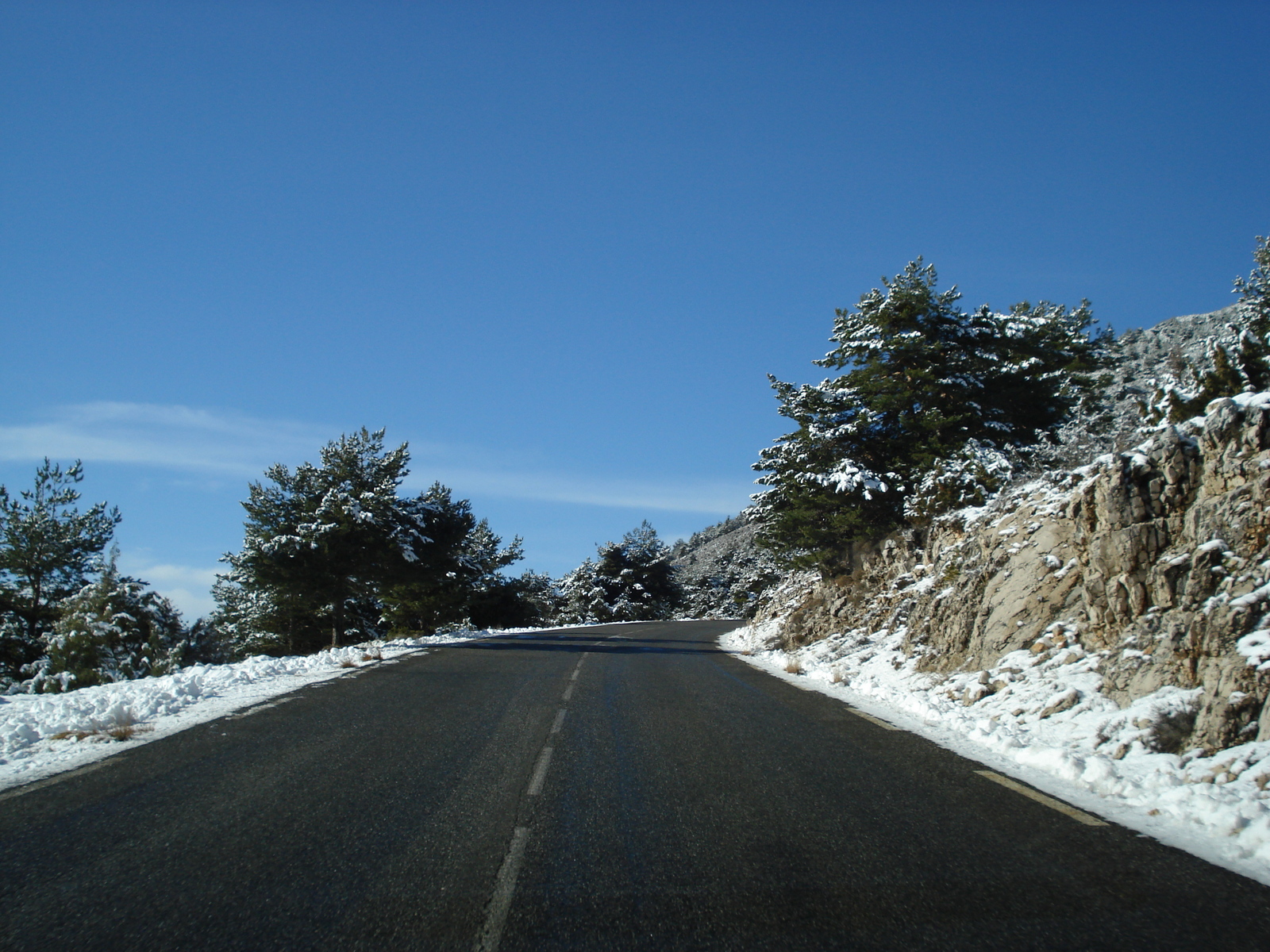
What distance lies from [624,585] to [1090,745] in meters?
72.0

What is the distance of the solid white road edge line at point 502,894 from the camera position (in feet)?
11.5

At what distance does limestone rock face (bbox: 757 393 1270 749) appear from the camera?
22.4 feet

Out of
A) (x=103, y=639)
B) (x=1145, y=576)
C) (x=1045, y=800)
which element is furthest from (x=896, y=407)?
(x=103, y=639)

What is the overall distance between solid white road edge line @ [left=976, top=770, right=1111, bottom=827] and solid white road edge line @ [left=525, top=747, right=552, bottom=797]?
391 centimetres

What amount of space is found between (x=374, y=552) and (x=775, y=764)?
24714mm

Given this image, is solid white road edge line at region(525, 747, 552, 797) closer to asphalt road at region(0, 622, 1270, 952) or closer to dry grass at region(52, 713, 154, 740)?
asphalt road at region(0, 622, 1270, 952)

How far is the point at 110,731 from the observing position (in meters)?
8.24

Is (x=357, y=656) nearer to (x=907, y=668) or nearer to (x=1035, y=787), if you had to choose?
(x=907, y=668)

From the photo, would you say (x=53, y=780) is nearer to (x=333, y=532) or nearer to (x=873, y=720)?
(x=873, y=720)

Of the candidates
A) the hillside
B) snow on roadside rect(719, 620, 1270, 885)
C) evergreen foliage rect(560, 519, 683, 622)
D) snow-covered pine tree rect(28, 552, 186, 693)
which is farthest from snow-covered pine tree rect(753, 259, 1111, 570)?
evergreen foliage rect(560, 519, 683, 622)

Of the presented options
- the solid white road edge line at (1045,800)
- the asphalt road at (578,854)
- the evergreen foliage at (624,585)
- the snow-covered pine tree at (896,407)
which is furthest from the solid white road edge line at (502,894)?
the evergreen foliage at (624,585)

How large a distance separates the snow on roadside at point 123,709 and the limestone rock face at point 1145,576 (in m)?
10.4

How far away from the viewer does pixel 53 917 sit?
12.4 ft

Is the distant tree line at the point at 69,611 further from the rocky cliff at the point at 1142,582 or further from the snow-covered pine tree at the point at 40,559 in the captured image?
the rocky cliff at the point at 1142,582
